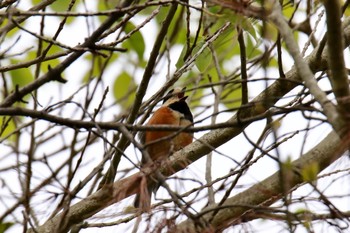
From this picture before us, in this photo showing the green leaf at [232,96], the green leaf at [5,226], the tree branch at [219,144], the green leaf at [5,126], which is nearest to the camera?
the tree branch at [219,144]

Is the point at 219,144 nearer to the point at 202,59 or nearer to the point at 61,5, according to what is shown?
the point at 202,59

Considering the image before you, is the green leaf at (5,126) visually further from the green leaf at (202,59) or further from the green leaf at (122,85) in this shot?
the green leaf at (202,59)

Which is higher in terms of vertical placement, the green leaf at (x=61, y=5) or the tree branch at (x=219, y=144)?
the green leaf at (x=61, y=5)

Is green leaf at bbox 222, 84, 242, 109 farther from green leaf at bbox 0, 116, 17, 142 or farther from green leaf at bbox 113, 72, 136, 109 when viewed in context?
green leaf at bbox 0, 116, 17, 142

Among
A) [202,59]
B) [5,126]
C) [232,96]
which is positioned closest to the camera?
[202,59]

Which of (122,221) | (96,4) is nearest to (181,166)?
(122,221)

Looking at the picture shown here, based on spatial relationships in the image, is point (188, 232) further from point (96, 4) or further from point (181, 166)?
point (96, 4)

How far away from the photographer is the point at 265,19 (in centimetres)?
198

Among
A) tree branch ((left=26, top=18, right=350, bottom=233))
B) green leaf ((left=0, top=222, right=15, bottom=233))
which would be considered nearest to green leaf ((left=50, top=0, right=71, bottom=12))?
tree branch ((left=26, top=18, right=350, bottom=233))

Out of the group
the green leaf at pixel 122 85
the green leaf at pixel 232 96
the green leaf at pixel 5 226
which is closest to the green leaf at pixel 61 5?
the green leaf at pixel 5 226

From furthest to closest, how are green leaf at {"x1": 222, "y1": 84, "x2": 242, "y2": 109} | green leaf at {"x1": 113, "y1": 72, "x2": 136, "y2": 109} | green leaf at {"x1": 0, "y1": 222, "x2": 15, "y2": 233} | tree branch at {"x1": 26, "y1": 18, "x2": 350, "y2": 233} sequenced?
green leaf at {"x1": 113, "y1": 72, "x2": 136, "y2": 109}
green leaf at {"x1": 222, "y1": 84, "x2": 242, "y2": 109}
green leaf at {"x1": 0, "y1": 222, "x2": 15, "y2": 233}
tree branch at {"x1": 26, "y1": 18, "x2": 350, "y2": 233}

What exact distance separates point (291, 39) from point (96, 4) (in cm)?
334

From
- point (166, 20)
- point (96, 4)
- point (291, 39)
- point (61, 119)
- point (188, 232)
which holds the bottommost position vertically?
point (188, 232)

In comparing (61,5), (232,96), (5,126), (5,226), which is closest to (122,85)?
(232,96)
